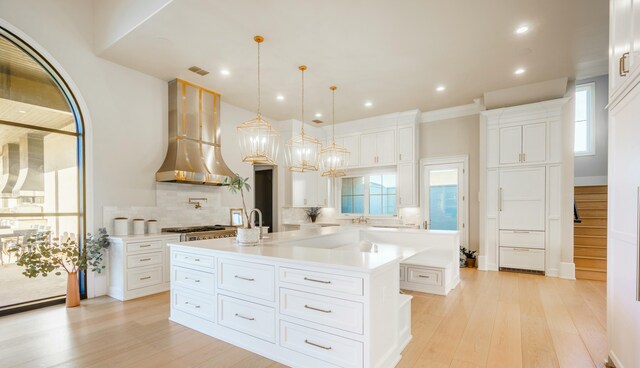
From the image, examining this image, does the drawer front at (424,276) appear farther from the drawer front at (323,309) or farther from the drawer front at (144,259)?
the drawer front at (144,259)

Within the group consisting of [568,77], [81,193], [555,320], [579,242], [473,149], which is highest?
[568,77]

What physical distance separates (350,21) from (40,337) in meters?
4.41

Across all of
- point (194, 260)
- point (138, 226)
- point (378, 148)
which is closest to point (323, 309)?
point (194, 260)

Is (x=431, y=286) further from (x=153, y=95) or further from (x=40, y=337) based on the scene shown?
(x=153, y=95)

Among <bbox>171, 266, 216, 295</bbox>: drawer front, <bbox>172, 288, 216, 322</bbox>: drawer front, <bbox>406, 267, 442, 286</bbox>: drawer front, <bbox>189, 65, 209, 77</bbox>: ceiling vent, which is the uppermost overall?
<bbox>189, 65, 209, 77</bbox>: ceiling vent

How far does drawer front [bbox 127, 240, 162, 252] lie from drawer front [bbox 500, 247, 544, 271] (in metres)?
5.77

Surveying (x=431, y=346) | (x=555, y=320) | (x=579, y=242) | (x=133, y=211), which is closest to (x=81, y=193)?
(x=133, y=211)

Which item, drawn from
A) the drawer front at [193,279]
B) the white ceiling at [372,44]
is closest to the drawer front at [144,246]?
the drawer front at [193,279]

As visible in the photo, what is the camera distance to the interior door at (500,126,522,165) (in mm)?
5366

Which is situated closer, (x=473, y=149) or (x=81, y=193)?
(x=81, y=193)

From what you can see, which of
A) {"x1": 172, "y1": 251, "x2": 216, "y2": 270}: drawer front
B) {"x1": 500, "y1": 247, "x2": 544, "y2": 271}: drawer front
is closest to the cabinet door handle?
{"x1": 172, "y1": 251, "x2": 216, "y2": 270}: drawer front

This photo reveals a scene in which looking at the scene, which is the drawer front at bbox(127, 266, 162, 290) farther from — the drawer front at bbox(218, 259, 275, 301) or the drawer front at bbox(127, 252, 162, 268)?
the drawer front at bbox(218, 259, 275, 301)

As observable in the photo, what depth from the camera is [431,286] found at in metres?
4.11

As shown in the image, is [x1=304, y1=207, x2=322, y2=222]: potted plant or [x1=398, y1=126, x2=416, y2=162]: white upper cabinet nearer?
[x1=398, y1=126, x2=416, y2=162]: white upper cabinet
